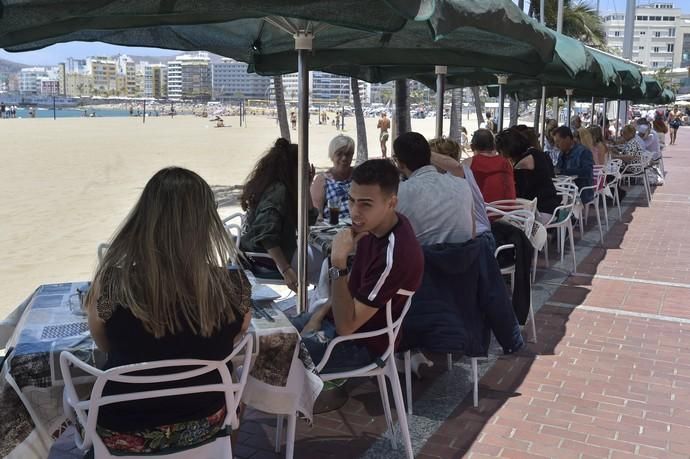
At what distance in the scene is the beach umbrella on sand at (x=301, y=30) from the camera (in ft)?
8.95

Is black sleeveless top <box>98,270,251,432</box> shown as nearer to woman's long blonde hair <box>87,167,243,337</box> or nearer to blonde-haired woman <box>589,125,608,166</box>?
woman's long blonde hair <box>87,167,243,337</box>

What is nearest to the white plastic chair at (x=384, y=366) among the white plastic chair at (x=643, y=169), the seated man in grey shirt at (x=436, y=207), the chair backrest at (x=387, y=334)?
the chair backrest at (x=387, y=334)

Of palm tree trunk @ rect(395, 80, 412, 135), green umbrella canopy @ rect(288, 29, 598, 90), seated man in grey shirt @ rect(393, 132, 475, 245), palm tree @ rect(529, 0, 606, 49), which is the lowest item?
seated man in grey shirt @ rect(393, 132, 475, 245)

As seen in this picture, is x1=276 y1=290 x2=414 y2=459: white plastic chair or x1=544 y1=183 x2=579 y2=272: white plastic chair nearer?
x1=276 y1=290 x2=414 y2=459: white plastic chair

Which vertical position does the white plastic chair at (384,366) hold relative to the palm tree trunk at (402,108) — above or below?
below

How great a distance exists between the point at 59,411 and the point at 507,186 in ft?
14.3

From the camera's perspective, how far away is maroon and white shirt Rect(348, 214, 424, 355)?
285 cm

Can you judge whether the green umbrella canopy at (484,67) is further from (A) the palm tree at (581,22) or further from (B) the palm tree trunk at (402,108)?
(A) the palm tree at (581,22)

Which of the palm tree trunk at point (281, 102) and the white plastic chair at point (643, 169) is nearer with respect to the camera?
the white plastic chair at point (643, 169)

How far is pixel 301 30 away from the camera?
3.83 m

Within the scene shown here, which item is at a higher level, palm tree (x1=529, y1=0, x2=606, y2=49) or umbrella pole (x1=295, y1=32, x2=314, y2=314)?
palm tree (x1=529, y1=0, x2=606, y2=49)

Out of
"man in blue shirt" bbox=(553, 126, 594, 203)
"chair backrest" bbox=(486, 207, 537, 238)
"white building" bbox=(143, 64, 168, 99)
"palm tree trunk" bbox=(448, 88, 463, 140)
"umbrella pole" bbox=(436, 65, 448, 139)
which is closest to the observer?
"chair backrest" bbox=(486, 207, 537, 238)

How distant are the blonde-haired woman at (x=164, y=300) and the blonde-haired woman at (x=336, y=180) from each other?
323 centimetres

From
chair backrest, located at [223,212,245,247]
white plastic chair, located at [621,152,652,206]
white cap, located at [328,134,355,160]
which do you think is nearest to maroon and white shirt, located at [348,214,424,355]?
chair backrest, located at [223,212,245,247]
